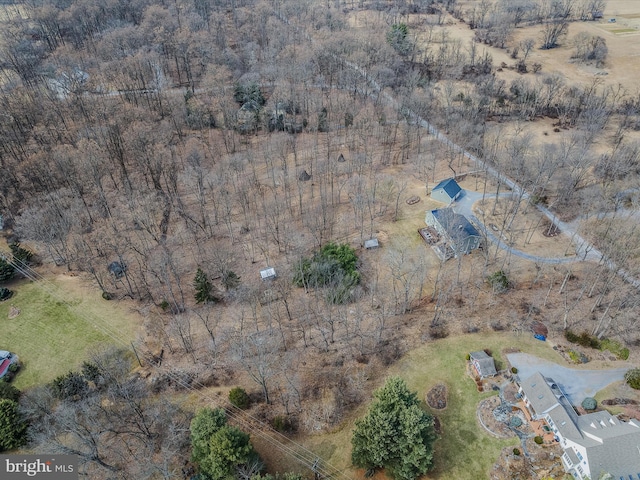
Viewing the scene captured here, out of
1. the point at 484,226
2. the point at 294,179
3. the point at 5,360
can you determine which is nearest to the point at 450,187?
the point at 484,226

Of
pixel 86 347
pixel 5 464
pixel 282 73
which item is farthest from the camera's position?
pixel 282 73

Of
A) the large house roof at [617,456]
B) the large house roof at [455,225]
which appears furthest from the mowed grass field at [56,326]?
the large house roof at [617,456]

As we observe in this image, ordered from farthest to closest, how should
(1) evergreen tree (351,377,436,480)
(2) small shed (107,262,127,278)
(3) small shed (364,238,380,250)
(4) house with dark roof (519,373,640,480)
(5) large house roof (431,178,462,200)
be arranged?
(5) large house roof (431,178,462,200)
(3) small shed (364,238,380,250)
(2) small shed (107,262,127,278)
(4) house with dark roof (519,373,640,480)
(1) evergreen tree (351,377,436,480)

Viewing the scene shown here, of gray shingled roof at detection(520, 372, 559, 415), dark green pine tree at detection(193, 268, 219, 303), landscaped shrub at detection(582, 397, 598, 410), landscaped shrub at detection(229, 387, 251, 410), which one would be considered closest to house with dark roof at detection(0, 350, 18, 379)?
dark green pine tree at detection(193, 268, 219, 303)

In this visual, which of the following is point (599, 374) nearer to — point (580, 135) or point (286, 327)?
point (286, 327)

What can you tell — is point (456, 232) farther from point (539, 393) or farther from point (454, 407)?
point (454, 407)

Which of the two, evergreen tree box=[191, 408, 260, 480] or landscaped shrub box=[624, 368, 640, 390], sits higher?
evergreen tree box=[191, 408, 260, 480]

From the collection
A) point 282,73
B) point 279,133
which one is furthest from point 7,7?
point 279,133

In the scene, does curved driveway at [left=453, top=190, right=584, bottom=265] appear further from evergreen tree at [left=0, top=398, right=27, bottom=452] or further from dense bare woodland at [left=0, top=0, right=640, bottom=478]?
evergreen tree at [left=0, top=398, right=27, bottom=452]
